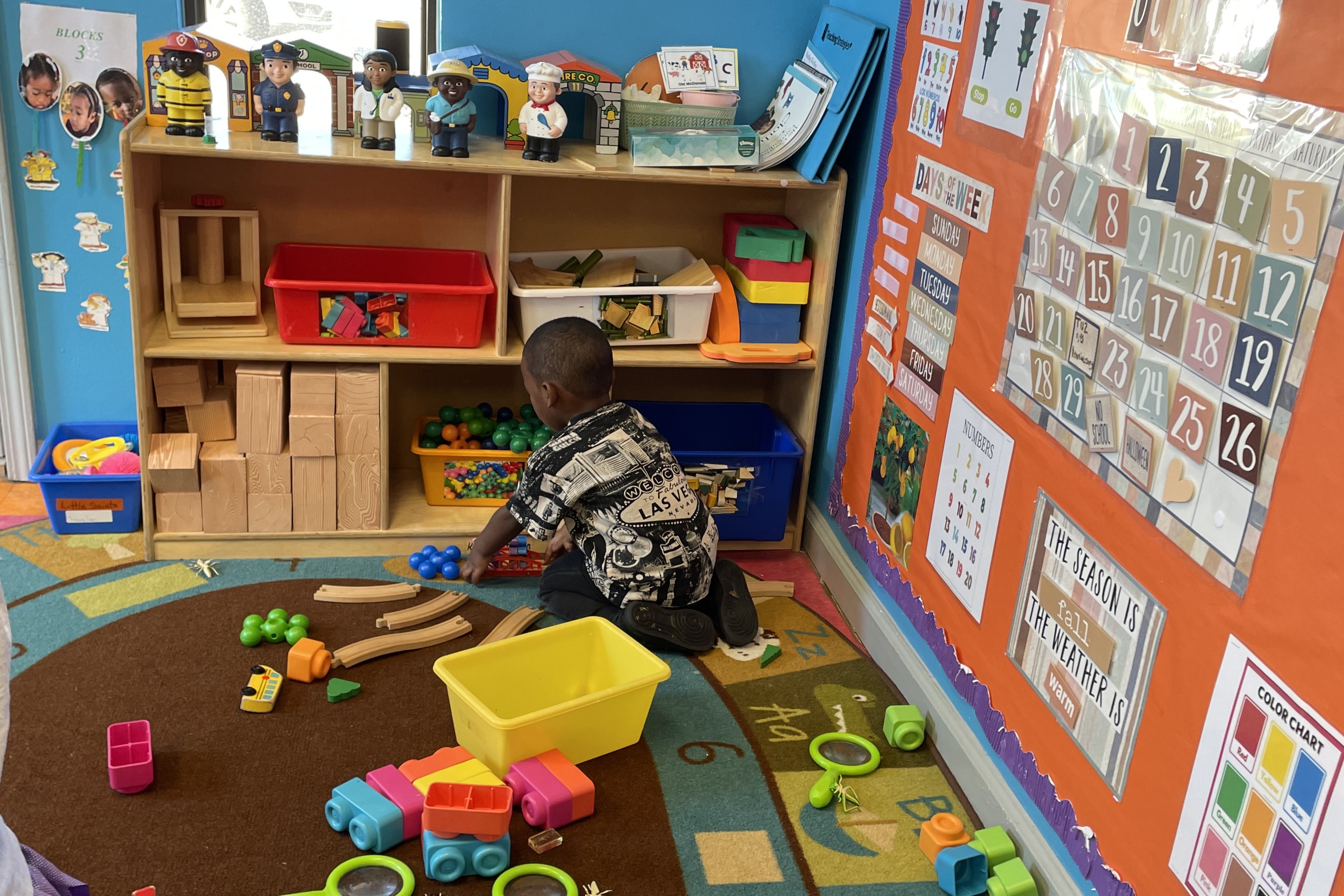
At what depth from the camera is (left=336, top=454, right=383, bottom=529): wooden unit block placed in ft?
9.59

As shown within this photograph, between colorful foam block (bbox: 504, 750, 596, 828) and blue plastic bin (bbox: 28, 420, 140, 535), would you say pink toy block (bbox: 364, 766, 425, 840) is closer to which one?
colorful foam block (bbox: 504, 750, 596, 828)

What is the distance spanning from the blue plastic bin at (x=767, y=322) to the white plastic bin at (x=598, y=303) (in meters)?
0.09

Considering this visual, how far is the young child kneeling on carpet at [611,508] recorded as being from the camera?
103 inches

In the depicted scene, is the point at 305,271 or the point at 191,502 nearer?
the point at 191,502

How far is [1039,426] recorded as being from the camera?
203cm

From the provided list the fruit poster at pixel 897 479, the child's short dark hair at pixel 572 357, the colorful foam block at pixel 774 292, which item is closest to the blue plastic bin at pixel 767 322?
the colorful foam block at pixel 774 292

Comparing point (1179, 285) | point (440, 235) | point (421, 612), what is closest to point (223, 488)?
point (421, 612)

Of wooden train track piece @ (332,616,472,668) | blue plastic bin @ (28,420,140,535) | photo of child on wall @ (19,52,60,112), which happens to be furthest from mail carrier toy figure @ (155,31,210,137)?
wooden train track piece @ (332,616,472,668)

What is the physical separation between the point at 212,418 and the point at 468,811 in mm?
Answer: 1444

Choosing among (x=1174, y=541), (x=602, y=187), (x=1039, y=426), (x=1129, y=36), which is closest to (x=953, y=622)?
(x=1039, y=426)

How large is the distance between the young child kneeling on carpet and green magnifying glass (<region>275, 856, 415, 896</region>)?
815 mm

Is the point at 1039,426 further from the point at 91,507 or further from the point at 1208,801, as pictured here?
the point at 91,507

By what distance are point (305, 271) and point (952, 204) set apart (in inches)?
66.6

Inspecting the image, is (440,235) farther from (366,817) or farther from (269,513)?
(366,817)
